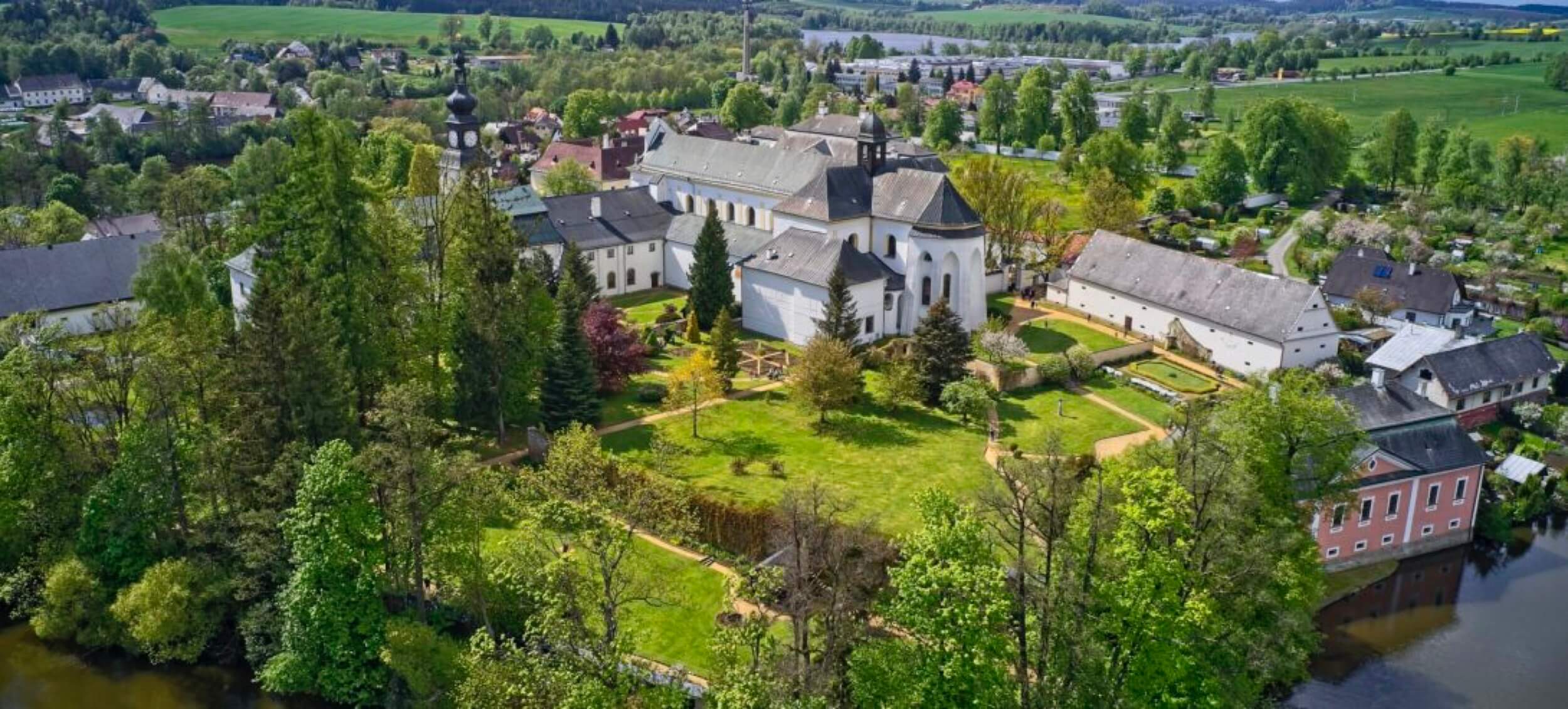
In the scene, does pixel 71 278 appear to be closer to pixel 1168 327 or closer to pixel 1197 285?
pixel 1168 327

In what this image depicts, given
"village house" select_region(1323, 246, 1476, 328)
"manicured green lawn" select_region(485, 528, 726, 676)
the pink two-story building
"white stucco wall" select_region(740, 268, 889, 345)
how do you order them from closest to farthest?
1. "manicured green lawn" select_region(485, 528, 726, 676)
2. the pink two-story building
3. "white stucco wall" select_region(740, 268, 889, 345)
4. "village house" select_region(1323, 246, 1476, 328)

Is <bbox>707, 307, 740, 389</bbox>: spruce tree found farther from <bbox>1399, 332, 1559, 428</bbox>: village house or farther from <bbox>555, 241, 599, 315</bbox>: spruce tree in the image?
<bbox>1399, 332, 1559, 428</bbox>: village house

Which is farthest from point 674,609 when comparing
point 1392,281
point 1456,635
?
point 1392,281

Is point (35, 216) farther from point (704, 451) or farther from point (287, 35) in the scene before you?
point (287, 35)

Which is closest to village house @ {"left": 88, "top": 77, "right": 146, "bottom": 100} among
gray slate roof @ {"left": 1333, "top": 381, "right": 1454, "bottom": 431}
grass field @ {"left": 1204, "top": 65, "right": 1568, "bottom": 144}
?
grass field @ {"left": 1204, "top": 65, "right": 1568, "bottom": 144}

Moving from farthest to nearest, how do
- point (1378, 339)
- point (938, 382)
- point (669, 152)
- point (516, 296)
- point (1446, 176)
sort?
point (1446, 176) → point (669, 152) → point (1378, 339) → point (938, 382) → point (516, 296)

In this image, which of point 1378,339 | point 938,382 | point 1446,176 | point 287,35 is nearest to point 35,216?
point 938,382
